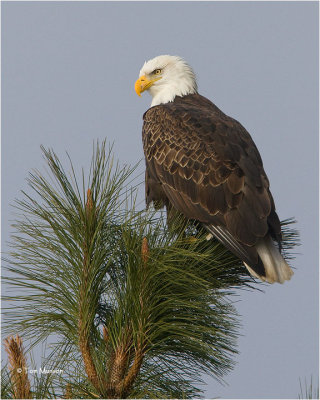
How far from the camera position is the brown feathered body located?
489 centimetres

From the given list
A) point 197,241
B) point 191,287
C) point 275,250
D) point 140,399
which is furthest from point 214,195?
point 140,399

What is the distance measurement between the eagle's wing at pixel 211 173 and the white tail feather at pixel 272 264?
80 millimetres

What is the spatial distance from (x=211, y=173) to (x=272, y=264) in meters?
1.11

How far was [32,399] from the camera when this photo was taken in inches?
125

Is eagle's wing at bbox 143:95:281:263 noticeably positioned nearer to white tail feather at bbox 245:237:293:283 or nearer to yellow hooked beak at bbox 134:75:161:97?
white tail feather at bbox 245:237:293:283

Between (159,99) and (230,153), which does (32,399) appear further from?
(159,99)

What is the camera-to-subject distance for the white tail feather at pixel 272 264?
4.60 meters

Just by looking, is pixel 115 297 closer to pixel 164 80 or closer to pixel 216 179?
pixel 216 179

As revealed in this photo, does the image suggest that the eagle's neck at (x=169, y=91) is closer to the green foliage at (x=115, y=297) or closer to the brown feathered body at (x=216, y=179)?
the brown feathered body at (x=216, y=179)

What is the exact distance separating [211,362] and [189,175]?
2324mm

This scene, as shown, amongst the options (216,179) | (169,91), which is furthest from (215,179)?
(169,91)

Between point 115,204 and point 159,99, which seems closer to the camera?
point 115,204

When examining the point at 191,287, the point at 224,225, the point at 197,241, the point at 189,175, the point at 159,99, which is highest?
the point at 159,99

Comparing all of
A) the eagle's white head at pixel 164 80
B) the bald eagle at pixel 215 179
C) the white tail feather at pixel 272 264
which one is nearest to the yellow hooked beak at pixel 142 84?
the eagle's white head at pixel 164 80
